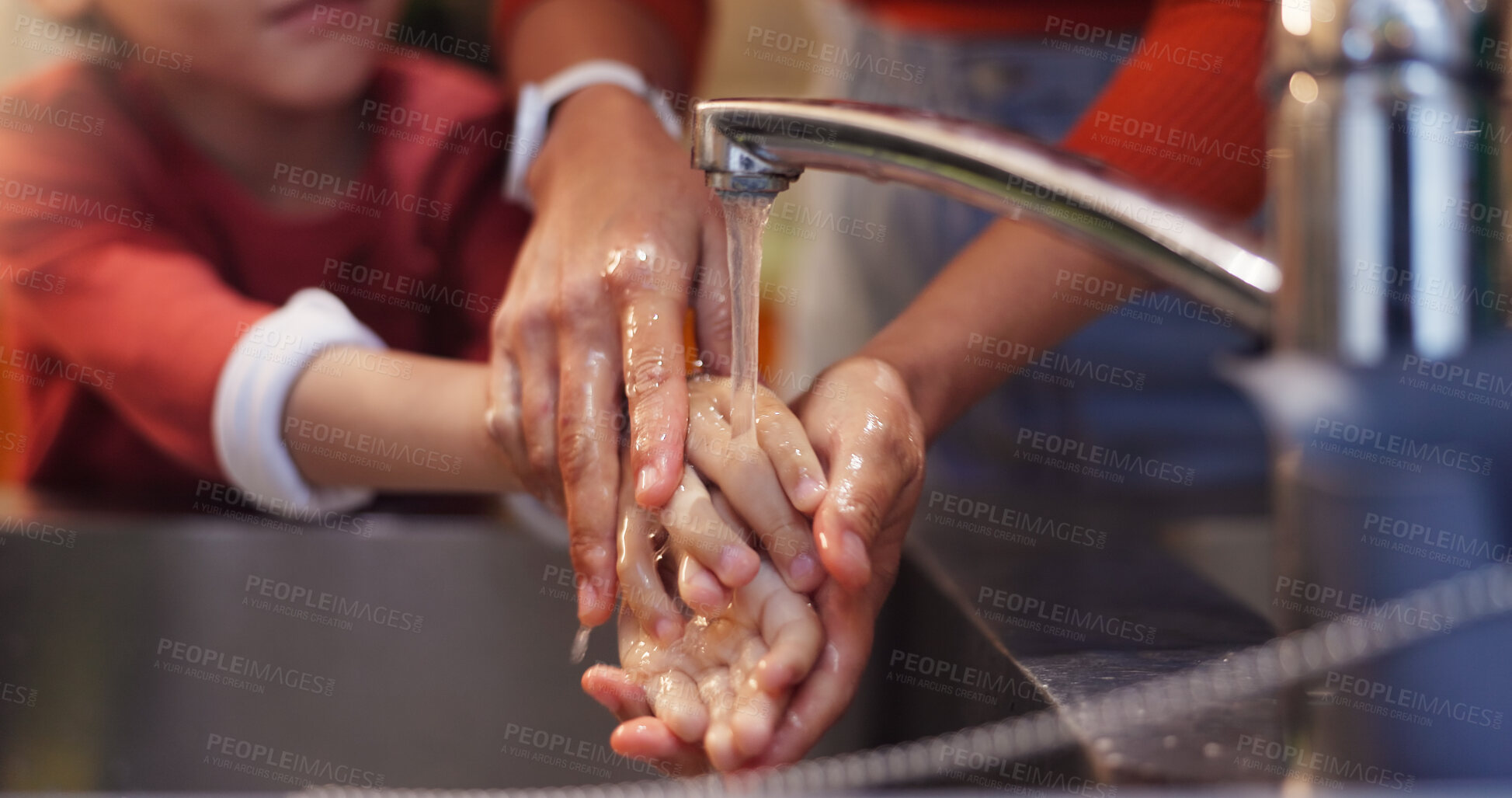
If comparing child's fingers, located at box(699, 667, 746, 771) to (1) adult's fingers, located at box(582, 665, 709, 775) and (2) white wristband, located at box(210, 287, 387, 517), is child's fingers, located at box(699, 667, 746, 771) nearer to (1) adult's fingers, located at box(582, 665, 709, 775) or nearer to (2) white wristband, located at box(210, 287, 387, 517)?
(1) adult's fingers, located at box(582, 665, 709, 775)

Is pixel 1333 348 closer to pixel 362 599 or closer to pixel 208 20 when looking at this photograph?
pixel 362 599

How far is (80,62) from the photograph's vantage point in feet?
2.93

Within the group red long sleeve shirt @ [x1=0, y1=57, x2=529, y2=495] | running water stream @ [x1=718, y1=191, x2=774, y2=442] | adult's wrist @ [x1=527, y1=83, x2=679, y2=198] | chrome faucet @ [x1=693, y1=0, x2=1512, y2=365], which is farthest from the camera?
red long sleeve shirt @ [x1=0, y1=57, x2=529, y2=495]

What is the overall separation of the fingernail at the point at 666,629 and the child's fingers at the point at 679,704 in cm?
1

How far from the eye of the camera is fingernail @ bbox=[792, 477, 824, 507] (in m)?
0.47

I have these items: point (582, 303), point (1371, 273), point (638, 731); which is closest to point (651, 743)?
point (638, 731)

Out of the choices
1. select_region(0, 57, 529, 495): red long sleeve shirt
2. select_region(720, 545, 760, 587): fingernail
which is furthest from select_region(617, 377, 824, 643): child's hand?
select_region(0, 57, 529, 495): red long sleeve shirt

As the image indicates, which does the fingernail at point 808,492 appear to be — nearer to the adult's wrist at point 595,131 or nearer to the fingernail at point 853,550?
the fingernail at point 853,550

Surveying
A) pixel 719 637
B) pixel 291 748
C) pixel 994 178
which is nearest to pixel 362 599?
pixel 291 748

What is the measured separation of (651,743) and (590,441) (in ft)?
0.48

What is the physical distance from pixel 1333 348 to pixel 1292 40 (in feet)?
0.21

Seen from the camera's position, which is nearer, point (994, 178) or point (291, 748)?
point (994, 178)

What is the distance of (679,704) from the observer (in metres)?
0.46

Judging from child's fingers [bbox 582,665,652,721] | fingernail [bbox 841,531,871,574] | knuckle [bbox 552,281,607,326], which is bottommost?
child's fingers [bbox 582,665,652,721]
